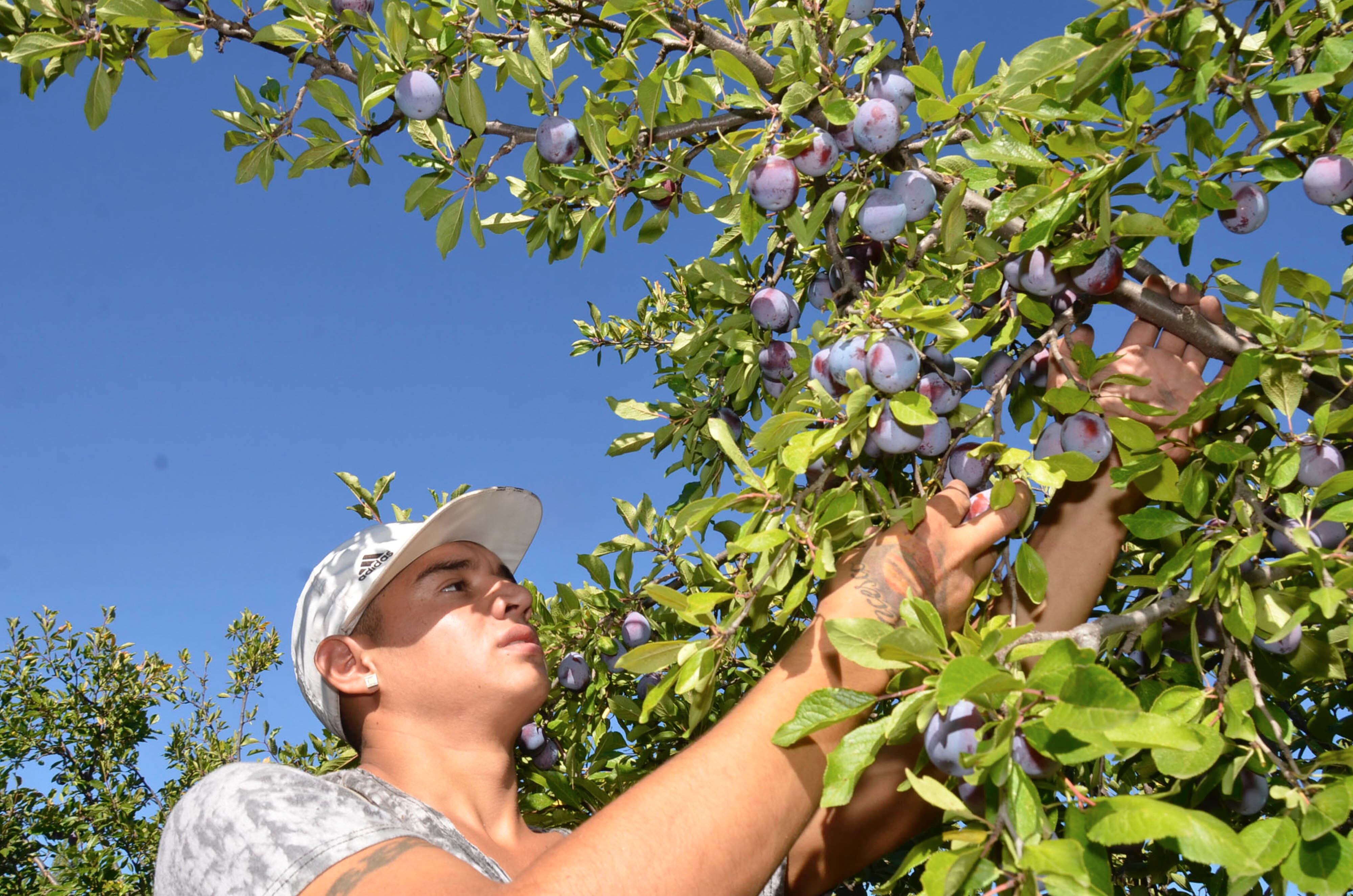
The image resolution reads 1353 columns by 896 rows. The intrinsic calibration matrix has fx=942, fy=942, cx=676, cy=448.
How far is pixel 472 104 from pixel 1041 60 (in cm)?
111

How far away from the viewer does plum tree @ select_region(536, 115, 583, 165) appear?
217 cm

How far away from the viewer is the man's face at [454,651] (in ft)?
7.39

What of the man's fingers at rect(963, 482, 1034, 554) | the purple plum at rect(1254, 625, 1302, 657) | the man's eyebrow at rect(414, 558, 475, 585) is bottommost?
the purple plum at rect(1254, 625, 1302, 657)

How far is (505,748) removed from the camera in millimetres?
2334

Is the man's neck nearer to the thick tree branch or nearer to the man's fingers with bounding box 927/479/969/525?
the man's fingers with bounding box 927/479/969/525

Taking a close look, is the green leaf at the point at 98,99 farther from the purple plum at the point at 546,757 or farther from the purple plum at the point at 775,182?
the purple plum at the point at 546,757

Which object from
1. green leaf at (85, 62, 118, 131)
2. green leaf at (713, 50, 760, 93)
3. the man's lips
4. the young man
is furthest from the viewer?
the man's lips

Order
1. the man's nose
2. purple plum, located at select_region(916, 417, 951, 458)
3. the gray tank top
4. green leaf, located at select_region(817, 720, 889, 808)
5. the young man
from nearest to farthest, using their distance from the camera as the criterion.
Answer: green leaf, located at select_region(817, 720, 889, 808), the young man, the gray tank top, purple plum, located at select_region(916, 417, 951, 458), the man's nose

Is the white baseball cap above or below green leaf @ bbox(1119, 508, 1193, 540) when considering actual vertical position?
above

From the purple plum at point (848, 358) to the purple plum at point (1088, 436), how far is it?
41 centimetres

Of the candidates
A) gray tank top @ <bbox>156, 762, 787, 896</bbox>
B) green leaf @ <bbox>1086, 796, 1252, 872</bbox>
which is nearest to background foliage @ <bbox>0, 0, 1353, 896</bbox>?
green leaf @ <bbox>1086, 796, 1252, 872</bbox>

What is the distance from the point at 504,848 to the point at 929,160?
5.95 ft

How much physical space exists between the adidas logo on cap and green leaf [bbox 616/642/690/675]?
91 centimetres

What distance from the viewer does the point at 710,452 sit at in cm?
300
